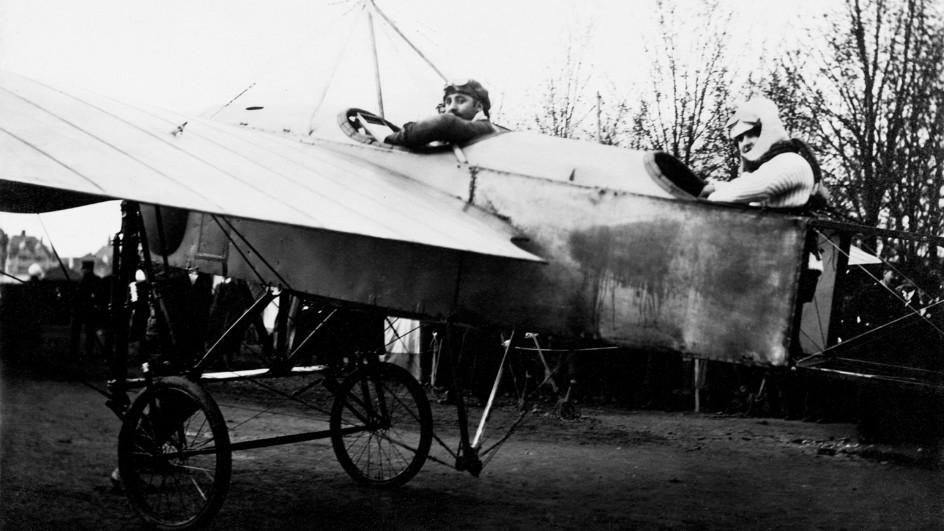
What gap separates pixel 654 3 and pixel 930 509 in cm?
1388

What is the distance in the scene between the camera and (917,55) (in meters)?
8.68

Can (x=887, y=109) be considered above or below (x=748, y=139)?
above

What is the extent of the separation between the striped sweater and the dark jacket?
1818mm

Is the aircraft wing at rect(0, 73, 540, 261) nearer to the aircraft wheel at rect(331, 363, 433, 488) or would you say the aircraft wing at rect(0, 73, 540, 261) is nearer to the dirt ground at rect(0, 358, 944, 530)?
the aircraft wheel at rect(331, 363, 433, 488)

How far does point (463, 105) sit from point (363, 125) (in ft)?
2.67

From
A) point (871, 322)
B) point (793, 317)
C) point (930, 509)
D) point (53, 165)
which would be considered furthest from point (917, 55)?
point (53, 165)

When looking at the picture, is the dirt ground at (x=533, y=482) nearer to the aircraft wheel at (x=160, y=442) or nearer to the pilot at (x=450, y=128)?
the aircraft wheel at (x=160, y=442)

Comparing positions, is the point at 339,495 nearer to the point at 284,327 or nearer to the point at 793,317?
the point at 284,327

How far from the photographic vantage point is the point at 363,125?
6.54 meters

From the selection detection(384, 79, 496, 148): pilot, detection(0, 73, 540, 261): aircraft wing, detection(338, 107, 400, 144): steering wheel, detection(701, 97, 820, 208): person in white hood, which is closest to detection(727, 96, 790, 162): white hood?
detection(701, 97, 820, 208): person in white hood

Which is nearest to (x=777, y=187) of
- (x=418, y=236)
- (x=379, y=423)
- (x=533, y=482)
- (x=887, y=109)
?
(x=418, y=236)

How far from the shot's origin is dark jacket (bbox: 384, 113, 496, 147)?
575 centimetres

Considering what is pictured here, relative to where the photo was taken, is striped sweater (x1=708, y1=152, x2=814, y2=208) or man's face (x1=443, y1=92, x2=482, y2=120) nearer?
striped sweater (x1=708, y1=152, x2=814, y2=208)

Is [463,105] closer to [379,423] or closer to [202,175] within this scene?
[202,175]
